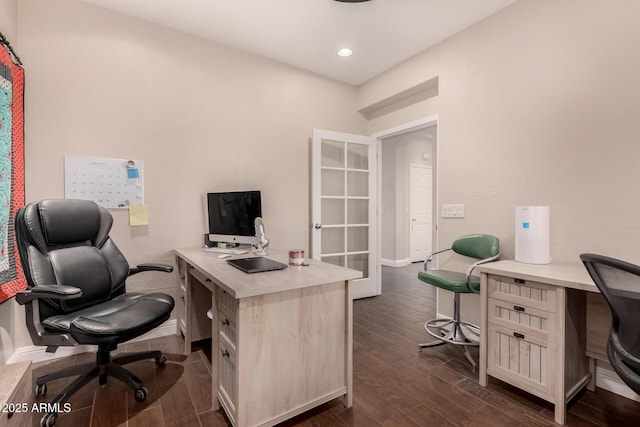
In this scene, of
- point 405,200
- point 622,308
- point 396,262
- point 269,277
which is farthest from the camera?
point 405,200

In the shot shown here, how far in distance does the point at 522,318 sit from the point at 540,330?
0.34 ft

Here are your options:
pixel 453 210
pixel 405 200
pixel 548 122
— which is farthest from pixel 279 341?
pixel 405 200

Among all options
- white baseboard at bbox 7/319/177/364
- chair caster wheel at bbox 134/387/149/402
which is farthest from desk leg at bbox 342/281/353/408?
white baseboard at bbox 7/319/177/364

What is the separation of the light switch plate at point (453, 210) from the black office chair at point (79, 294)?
246 cm

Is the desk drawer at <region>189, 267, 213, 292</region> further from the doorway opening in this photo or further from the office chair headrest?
the doorway opening

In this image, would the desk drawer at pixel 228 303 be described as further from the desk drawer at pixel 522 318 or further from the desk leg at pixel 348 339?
Answer: the desk drawer at pixel 522 318

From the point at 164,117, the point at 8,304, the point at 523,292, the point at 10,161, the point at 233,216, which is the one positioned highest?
the point at 164,117

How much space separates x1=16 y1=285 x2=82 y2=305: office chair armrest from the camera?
151 centimetres

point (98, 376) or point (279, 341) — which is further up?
point (279, 341)

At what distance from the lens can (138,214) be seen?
254 cm

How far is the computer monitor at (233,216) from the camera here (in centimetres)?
250

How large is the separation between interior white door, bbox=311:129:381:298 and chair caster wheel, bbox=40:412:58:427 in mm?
2359

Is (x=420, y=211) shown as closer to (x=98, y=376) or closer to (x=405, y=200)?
(x=405, y=200)

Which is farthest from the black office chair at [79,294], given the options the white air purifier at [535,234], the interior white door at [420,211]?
the interior white door at [420,211]
